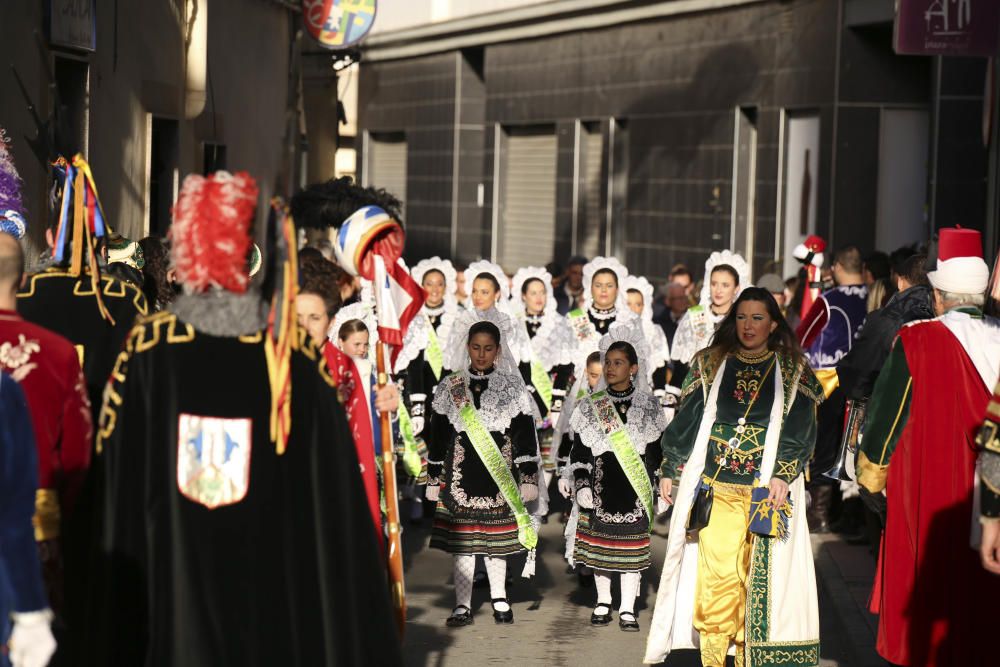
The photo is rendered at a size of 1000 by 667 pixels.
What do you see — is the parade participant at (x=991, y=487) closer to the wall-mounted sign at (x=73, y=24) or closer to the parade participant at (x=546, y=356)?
the parade participant at (x=546, y=356)

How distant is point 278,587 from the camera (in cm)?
570

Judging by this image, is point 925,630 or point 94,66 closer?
point 925,630

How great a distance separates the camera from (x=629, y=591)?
389 inches

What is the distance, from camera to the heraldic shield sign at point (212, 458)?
558 centimetres

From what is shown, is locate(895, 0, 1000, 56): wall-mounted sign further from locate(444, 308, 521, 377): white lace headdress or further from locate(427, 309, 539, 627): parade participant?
locate(427, 309, 539, 627): parade participant

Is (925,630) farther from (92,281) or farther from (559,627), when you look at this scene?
(92,281)

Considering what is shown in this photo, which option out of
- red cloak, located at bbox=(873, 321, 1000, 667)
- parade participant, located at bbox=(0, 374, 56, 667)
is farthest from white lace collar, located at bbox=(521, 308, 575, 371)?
parade participant, located at bbox=(0, 374, 56, 667)

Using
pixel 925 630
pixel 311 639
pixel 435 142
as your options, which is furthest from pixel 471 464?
pixel 435 142

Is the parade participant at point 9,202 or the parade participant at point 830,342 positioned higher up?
the parade participant at point 9,202

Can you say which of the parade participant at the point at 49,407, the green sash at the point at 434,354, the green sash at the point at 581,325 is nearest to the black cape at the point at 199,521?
the parade participant at the point at 49,407

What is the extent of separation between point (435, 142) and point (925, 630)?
2747cm

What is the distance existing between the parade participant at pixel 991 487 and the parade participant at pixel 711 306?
6.82 meters

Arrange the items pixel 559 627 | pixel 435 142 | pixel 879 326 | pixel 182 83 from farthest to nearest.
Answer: pixel 435 142 < pixel 182 83 < pixel 879 326 < pixel 559 627

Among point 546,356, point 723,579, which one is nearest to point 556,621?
point 723,579
